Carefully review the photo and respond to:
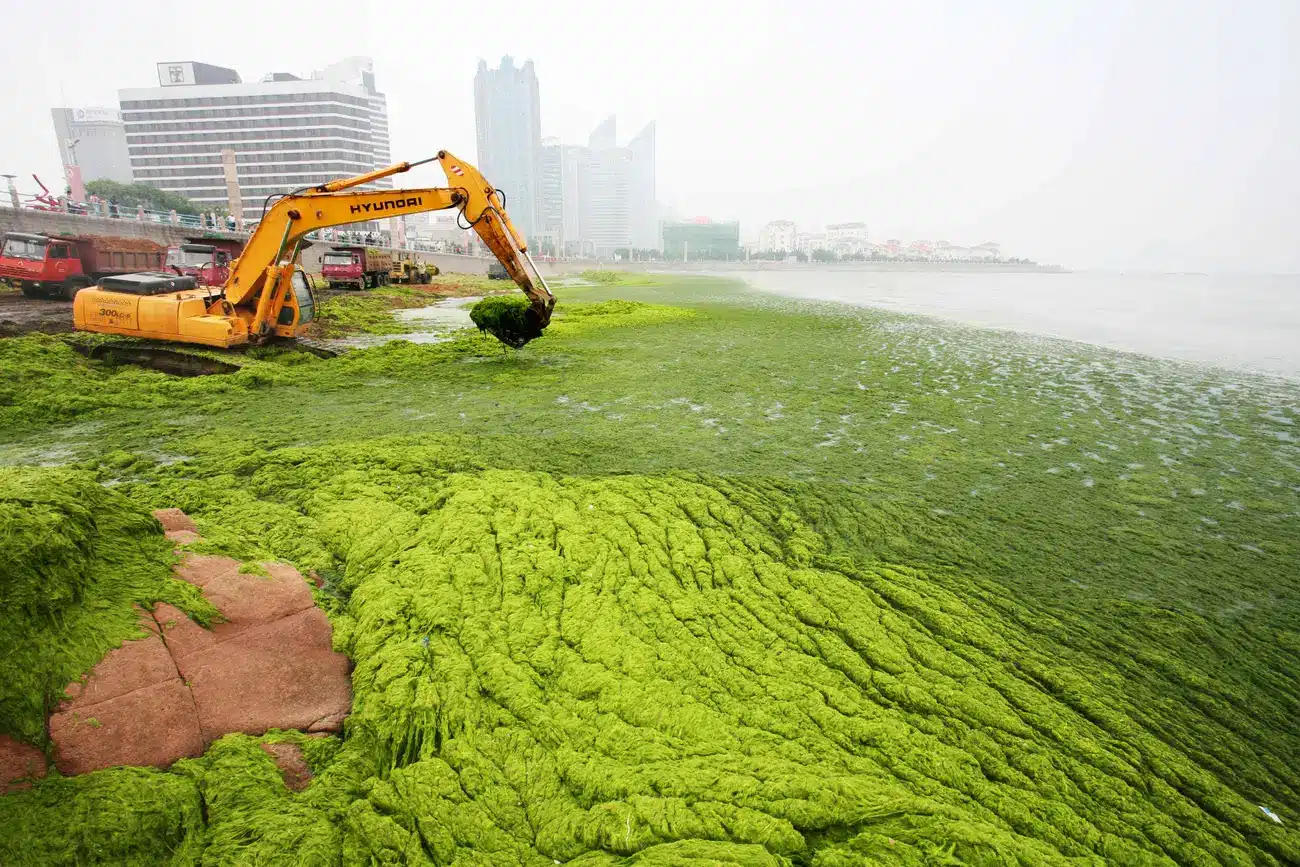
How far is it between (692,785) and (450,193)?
948 cm

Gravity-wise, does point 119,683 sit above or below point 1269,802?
above

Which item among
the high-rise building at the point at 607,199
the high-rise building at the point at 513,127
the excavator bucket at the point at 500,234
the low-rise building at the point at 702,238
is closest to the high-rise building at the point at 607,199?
the high-rise building at the point at 607,199

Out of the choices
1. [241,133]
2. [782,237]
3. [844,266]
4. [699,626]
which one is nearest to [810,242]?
[782,237]

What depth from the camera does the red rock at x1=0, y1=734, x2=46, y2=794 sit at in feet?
7.46

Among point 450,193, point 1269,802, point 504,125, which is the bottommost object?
point 1269,802

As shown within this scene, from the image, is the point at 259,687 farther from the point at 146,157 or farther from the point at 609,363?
the point at 146,157

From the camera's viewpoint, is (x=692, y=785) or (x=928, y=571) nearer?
(x=692, y=785)

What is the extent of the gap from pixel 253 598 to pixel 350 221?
8.27 m

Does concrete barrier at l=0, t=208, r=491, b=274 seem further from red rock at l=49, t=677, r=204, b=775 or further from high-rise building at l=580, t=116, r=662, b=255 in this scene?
high-rise building at l=580, t=116, r=662, b=255

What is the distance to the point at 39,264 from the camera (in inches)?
652

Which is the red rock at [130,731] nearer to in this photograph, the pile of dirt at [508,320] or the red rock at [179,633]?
the red rock at [179,633]

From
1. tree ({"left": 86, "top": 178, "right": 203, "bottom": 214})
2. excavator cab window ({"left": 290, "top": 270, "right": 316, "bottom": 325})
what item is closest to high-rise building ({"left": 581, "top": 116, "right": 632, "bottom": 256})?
tree ({"left": 86, "top": 178, "right": 203, "bottom": 214})

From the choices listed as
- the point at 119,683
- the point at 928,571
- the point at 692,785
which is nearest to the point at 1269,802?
the point at 928,571

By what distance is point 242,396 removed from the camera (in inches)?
335
